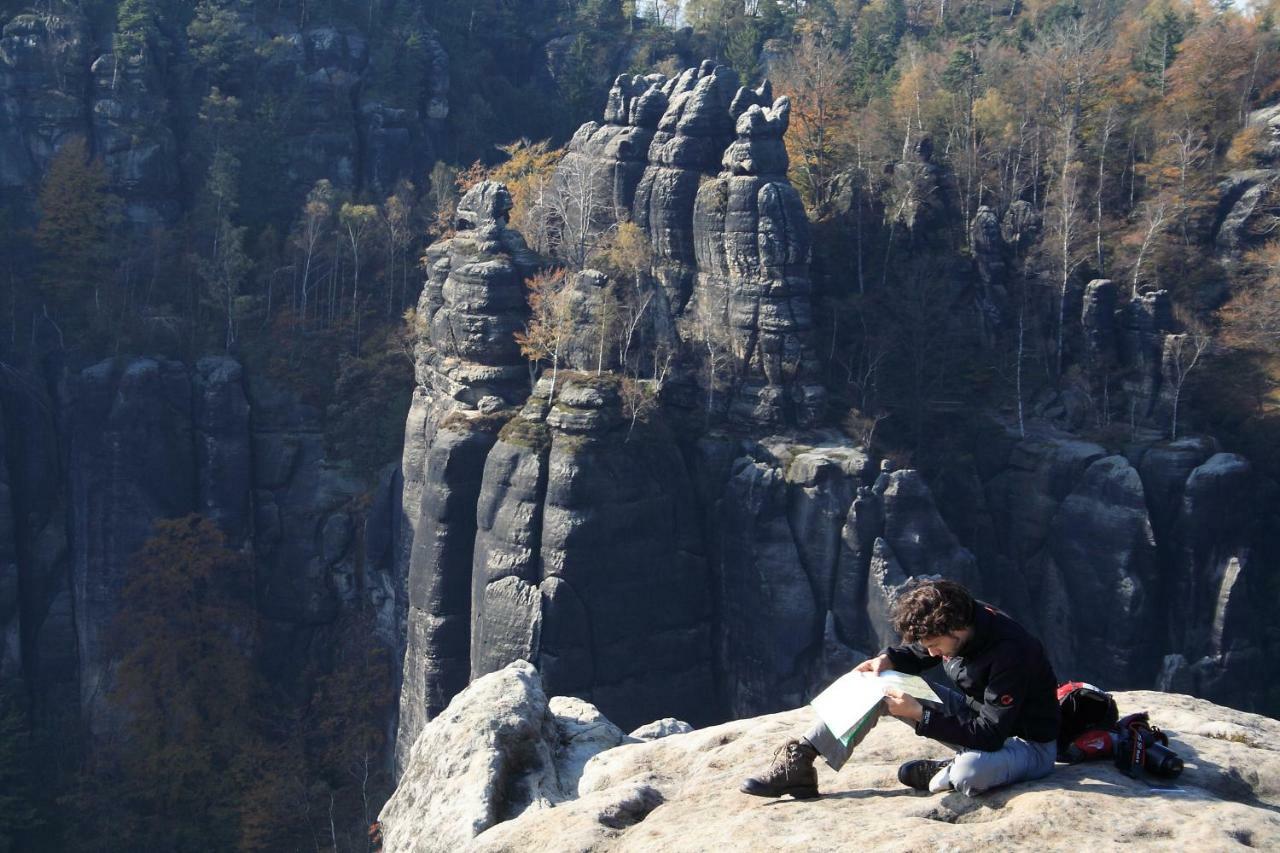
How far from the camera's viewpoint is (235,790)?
126ft

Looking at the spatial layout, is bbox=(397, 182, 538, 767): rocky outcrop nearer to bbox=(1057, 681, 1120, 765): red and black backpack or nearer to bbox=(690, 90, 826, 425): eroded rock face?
bbox=(690, 90, 826, 425): eroded rock face

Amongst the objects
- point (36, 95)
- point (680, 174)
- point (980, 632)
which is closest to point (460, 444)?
point (680, 174)

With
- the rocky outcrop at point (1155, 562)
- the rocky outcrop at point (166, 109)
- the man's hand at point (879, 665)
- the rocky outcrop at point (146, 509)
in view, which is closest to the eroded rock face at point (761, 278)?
the rocky outcrop at point (1155, 562)

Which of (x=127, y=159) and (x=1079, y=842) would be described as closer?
(x=1079, y=842)

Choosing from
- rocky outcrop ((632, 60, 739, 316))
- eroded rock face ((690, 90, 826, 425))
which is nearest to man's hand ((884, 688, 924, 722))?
eroded rock face ((690, 90, 826, 425))

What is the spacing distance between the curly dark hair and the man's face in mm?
34

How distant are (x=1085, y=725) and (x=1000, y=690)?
102 centimetres

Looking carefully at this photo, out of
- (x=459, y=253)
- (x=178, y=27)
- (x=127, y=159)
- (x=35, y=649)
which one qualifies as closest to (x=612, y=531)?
(x=459, y=253)

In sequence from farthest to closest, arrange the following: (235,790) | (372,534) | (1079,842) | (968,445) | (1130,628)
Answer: (372,534), (235,790), (968,445), (1130,628), (1079,842)

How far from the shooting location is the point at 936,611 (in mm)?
7367

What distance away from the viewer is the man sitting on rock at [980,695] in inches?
293

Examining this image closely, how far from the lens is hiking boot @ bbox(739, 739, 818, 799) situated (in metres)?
8.25

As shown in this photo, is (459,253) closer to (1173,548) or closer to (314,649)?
(314,649)

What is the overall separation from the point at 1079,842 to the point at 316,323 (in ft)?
138
